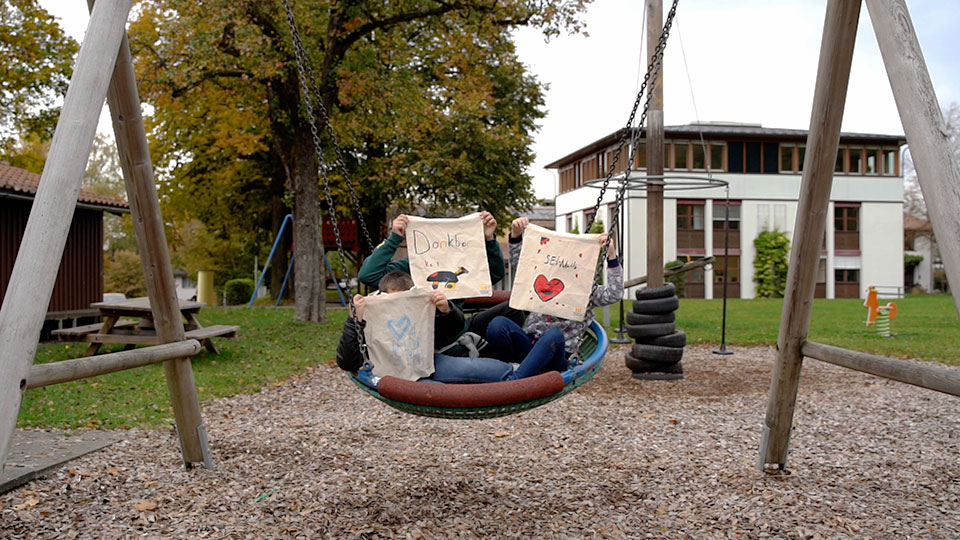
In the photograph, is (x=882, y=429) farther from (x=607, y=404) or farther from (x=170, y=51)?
(x=170, y=51)

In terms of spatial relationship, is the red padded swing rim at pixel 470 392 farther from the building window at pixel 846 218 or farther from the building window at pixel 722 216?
the building window at pixel 846 218

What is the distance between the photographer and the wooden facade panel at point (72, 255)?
12.7 meters

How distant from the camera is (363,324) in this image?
13.3ft

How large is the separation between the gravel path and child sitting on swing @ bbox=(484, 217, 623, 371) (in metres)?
0.87

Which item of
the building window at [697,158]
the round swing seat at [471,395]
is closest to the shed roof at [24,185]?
the round swing seat at [471,395]

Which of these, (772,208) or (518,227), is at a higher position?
(772,208)

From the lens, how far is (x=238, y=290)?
103 feet

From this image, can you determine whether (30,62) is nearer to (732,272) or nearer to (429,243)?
Result: (429,243)

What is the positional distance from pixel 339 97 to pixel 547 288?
1158 cm

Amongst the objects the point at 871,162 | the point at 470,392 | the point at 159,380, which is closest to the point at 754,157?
the point at 871,162

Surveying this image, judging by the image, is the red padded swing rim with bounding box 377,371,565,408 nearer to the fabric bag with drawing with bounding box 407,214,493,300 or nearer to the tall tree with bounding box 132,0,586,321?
the fabric bag with drawing with bounding box 407,214,493,300

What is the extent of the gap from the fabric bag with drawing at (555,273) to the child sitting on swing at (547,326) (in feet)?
0.24

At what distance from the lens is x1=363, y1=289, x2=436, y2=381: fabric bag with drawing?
3.97 meters

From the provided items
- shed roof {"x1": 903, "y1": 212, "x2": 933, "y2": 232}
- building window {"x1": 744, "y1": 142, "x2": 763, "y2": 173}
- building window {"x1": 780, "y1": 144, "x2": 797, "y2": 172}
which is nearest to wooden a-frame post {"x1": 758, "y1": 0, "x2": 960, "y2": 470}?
building window {"x1": 744, "y1": 142, "x2": 763, "y2": 173}
